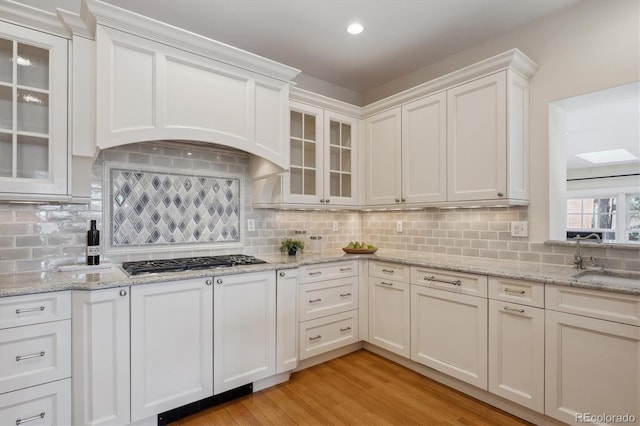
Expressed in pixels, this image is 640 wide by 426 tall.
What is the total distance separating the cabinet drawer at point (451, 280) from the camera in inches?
85.7

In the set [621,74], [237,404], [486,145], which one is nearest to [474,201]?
[486,145]

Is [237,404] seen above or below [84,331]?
below

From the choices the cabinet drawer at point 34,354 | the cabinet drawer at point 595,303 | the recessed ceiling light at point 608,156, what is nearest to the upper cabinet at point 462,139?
the cabinet drawer at point 595,303

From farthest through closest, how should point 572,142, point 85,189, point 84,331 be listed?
point 572,142
point 85,189
point 84,331

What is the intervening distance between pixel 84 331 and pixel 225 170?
5.00 ft

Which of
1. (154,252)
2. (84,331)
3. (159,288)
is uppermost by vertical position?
(154,252)

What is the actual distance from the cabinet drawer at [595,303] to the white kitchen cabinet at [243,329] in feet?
5.75

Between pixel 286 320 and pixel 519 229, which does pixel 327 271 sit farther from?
pixel 519 229

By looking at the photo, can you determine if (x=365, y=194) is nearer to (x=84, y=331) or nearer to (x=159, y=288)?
(x=159, y=288)

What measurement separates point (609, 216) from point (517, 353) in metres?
5.36

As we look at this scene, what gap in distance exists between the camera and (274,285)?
2369 millimetres

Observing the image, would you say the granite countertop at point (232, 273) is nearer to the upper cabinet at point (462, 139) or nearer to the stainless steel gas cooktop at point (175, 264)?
the stainless steel gas cooktop at point (175, 264)

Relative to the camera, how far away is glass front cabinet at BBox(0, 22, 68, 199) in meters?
1.77

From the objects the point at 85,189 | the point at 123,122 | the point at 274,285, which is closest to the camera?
the point at 123,122
